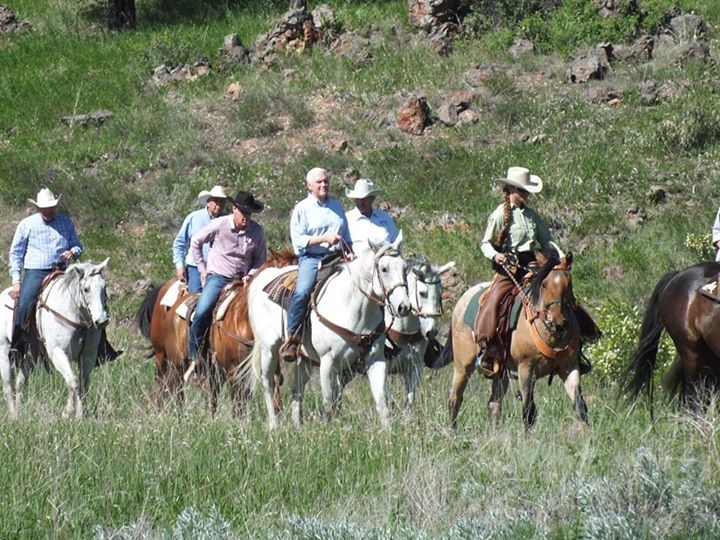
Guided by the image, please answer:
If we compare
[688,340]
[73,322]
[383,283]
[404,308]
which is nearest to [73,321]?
[73,322]

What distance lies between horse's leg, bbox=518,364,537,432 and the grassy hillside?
0.69 ft

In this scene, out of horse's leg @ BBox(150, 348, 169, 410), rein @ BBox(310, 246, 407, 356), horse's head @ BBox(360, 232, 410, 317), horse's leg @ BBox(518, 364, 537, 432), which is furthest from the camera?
horse's leg @ BBox(150, 348, 169, 410)

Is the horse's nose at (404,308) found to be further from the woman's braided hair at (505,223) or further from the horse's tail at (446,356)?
the horse's tail at (446,356)

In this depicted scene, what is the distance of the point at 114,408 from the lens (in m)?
13.7

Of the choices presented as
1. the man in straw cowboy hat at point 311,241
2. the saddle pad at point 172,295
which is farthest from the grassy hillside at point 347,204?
the saddle pad at point 172,295

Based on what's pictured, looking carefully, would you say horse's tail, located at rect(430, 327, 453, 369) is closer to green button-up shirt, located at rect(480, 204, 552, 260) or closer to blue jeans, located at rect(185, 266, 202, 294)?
green button-up shirt, located at rect(480, 204, 552, 260)

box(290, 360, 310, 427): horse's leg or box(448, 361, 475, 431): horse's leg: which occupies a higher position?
box(290, 360, 310, 427): horse's leg

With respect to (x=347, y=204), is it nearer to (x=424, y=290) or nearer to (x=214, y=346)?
(x=214, y=346)

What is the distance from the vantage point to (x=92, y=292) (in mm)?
14930

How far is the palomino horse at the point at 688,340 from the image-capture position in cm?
1375

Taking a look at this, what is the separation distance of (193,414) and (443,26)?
18.5 metres

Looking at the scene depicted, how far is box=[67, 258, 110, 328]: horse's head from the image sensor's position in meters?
14.8

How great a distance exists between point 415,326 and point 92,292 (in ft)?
10.9

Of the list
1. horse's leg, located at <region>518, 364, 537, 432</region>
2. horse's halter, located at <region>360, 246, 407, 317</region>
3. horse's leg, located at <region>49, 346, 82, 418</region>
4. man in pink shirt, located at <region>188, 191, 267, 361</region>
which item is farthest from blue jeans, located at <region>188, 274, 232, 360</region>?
horse's leg, located at <region>518, 364, 537, 432</region>
